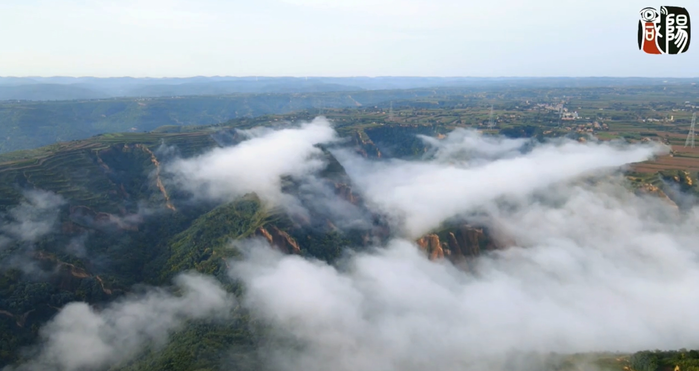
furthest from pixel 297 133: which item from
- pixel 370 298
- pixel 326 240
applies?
pixel 370 298

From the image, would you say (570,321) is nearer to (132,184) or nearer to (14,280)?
(14,280)

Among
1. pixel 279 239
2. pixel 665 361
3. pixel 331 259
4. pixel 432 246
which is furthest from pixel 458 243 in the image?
pixel 665 361

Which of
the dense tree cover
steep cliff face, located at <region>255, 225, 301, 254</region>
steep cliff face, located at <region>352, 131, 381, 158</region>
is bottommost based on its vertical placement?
the dense tree cover

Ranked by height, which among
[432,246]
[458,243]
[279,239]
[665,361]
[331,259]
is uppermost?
[279,239]

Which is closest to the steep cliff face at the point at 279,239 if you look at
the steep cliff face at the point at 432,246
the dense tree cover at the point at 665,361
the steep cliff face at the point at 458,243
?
the steep cliff face at the point at 432,246

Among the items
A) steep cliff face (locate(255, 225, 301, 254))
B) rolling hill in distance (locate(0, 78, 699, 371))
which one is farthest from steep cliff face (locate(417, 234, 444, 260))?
steep cliff face (locate(255, 225, 301, 254))

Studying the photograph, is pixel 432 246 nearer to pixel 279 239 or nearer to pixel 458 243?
pixel 458 243

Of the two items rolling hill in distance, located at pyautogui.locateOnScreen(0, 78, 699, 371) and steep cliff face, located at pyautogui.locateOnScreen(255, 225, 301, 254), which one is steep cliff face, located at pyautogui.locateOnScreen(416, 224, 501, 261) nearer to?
rolling hill in distance, located at pyautogui.locateOnScreen(0, 78, 699, 371)

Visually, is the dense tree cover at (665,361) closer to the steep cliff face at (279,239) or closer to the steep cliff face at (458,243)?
the steep cliff face at (458,243)

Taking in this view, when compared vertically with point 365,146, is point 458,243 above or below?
below

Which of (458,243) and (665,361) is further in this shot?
(458,243)

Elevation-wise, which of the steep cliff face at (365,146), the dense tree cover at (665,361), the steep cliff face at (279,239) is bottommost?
the dense tree cover at (665,361)
